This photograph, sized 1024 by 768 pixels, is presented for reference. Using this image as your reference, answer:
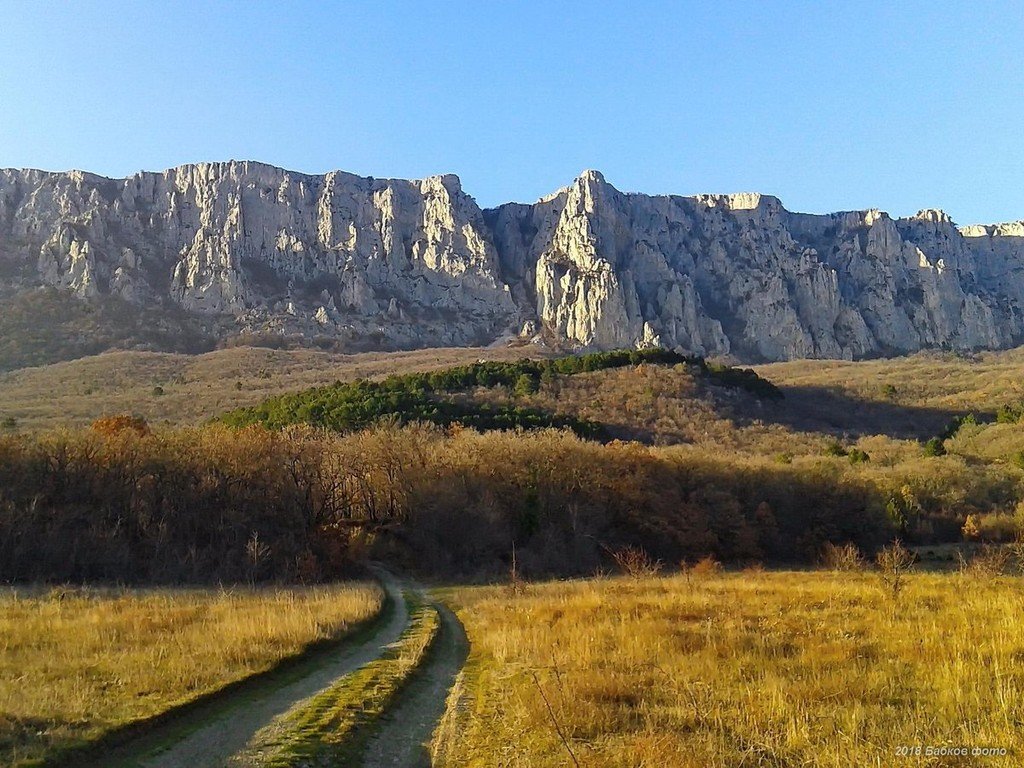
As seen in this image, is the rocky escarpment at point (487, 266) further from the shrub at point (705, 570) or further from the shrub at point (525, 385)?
the shrub at point (705, 570)

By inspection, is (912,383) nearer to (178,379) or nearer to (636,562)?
(636,562)

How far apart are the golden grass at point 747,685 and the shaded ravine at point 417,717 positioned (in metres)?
0.43

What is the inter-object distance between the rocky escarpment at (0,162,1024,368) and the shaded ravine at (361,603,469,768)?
130409 mm

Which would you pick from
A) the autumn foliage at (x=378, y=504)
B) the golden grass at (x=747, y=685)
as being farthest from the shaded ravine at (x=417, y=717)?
the autumn foliage at (x=378, y=504)

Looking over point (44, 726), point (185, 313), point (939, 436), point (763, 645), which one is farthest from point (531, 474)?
point (185, 313)

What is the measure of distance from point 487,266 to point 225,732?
16901 centimetres

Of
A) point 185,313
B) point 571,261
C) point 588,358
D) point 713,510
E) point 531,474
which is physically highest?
point 571,261

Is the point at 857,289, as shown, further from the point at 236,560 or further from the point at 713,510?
the point at 236,560

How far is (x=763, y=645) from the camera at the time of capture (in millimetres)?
10836

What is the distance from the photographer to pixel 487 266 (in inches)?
6836

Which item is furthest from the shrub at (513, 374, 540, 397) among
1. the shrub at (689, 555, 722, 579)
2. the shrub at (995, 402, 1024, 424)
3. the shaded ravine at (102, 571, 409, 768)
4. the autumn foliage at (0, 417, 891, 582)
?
the shaded ravine at (102, 571, 409, 768)

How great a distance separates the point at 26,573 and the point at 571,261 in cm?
15029

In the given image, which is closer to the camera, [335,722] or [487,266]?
[335,722]

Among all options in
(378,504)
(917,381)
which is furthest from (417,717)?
(917,381)
